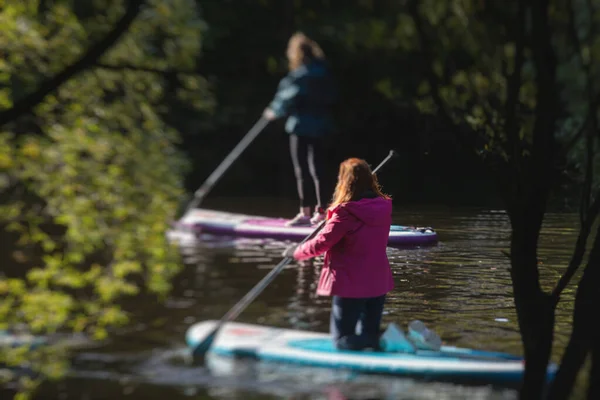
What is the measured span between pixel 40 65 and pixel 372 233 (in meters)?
2.20

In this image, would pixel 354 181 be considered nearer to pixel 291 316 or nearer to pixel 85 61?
pixel 291 316

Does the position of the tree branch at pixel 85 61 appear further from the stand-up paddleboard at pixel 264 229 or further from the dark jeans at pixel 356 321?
the stand-up paddleboard at pixel 264 229

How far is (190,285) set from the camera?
29.0 feet

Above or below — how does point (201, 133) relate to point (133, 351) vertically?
above

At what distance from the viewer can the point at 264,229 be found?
37.8ft

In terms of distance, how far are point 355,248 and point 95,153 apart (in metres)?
1.91

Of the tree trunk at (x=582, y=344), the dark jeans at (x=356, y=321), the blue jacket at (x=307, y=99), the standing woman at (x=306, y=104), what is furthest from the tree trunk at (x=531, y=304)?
the blue jacket at (x=307, y=99)

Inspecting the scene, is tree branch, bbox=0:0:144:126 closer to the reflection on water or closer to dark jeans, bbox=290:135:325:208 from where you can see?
the reflection on water

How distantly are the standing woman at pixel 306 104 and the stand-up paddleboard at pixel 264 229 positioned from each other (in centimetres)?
33

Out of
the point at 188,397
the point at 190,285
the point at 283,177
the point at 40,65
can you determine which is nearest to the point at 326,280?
the point at 188,397

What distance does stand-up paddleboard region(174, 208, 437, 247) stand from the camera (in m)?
10.6

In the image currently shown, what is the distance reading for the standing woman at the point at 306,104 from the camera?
10.1 meters

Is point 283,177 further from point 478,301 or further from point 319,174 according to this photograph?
point 478,301

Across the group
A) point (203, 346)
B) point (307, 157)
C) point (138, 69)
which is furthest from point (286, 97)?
point (138, 69)
